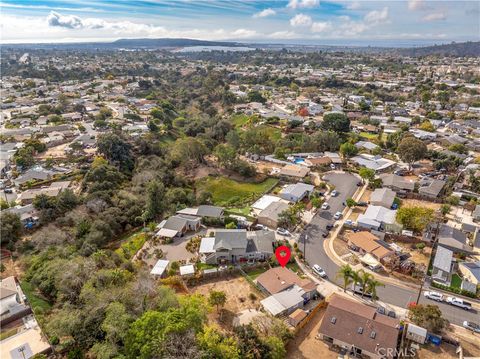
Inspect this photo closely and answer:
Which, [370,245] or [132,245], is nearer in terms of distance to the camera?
[370,245]

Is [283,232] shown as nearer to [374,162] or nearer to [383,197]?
[383,197]

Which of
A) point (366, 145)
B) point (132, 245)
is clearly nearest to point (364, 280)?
point (132, 245)

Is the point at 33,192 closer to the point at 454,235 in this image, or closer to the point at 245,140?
the point at 245,140

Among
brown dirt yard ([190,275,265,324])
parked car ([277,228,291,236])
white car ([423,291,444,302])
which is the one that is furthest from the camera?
parked car ([277,228,291,236])

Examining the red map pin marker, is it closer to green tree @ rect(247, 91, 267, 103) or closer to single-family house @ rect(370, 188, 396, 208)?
single-family house @ rect(370, 188, 396, 208)

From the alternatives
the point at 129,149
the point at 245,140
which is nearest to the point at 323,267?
the point at 245,140

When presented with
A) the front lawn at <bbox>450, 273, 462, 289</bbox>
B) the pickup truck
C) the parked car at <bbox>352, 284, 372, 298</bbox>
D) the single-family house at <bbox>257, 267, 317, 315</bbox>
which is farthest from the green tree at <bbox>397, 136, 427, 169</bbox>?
the single-family house at <bbox>257, 267, 317, 315</bbox>
